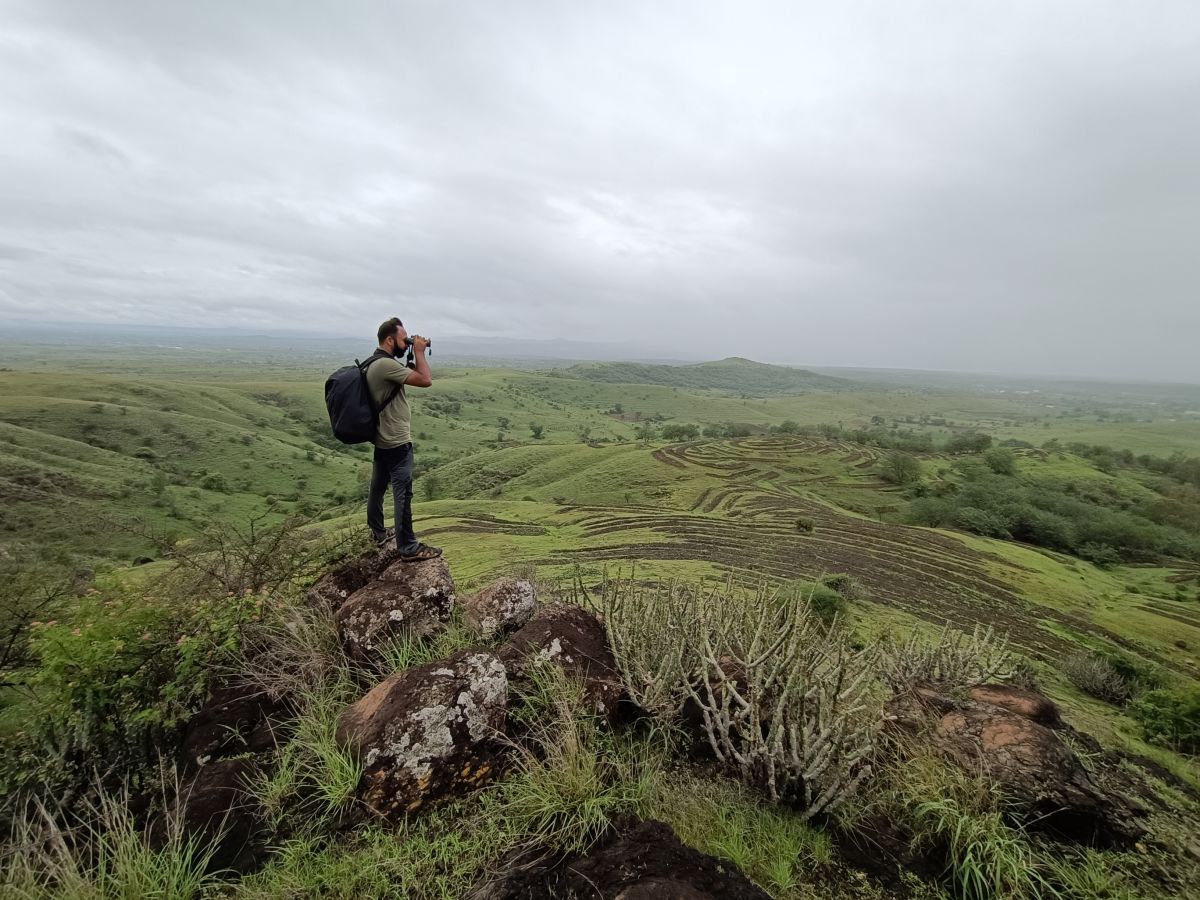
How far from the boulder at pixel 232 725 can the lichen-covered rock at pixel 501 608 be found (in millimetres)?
1957

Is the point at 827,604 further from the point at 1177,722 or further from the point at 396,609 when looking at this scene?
the point at 396,609

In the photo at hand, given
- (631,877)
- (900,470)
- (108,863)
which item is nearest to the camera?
(631,877)

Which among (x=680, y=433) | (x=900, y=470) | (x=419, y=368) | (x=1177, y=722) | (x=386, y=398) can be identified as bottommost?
(x=680, y=433)

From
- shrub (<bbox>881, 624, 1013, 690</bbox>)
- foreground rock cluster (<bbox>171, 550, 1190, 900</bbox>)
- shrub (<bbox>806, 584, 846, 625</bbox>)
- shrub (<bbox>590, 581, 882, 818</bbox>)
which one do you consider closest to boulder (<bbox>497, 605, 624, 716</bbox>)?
foreground rock cluster (<bbox>171, 550, 1190, 900</bbox>)

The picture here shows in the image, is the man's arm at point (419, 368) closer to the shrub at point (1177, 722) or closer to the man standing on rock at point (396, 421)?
the man standing on rock at point (396, 421)

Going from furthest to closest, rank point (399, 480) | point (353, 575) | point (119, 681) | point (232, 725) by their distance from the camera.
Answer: point (353, 575) → point (399, 480) → point (232, 725) → point (119, 681)

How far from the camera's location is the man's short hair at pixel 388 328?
5.97m

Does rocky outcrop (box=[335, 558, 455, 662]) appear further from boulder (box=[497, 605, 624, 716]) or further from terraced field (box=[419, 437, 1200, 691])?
terraced field (box=[419, 437, 1200, 691])

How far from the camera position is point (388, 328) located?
19.9 ft

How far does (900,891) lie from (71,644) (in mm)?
6558

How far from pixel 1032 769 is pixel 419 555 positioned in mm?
6578

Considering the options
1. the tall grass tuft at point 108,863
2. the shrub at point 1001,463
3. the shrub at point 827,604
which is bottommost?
the shrub at point 1001,463

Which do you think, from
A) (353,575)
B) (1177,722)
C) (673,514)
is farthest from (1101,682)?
(673,514)

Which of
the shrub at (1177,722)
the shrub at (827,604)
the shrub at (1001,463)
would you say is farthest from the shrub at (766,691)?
the shrub at (1001,463)
